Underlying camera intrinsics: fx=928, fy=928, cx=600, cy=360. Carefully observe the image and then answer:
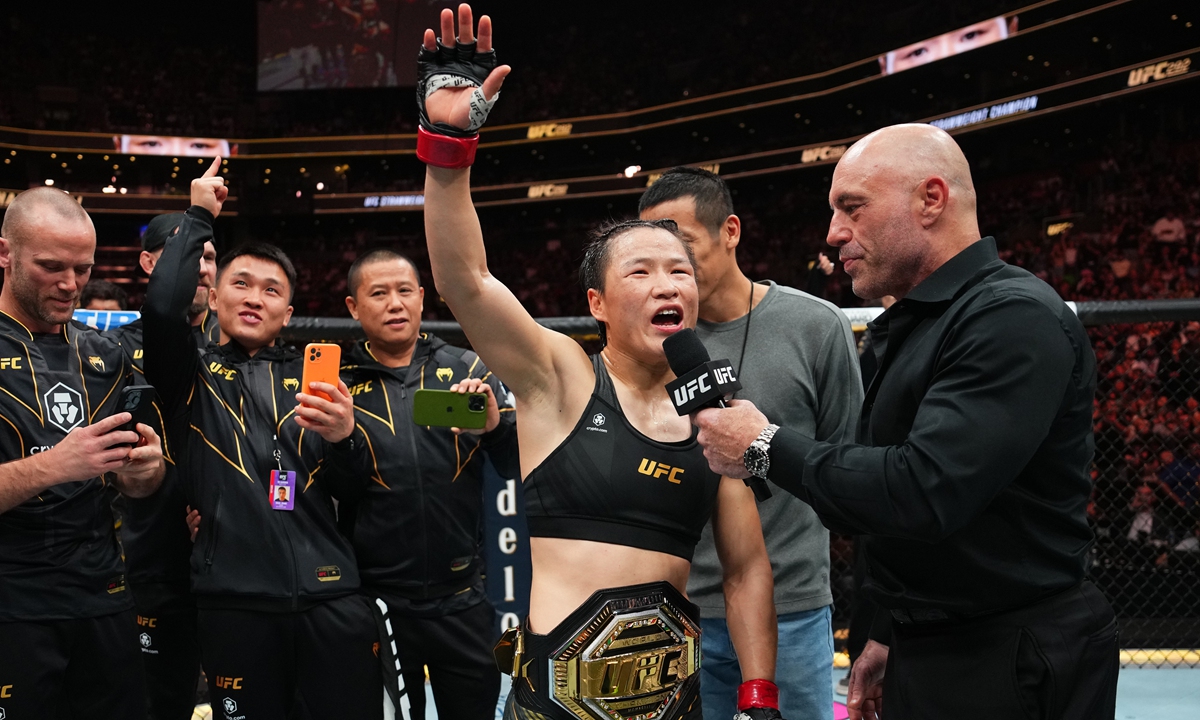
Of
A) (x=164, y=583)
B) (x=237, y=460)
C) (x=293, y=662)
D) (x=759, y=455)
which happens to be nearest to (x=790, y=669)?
(x=759, y=455)

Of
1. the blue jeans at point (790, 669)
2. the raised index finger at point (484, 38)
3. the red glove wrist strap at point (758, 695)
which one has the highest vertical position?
the raised index finger at point (484, 38)

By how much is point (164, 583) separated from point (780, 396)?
2.01m

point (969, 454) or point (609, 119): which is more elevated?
point (609, 119)

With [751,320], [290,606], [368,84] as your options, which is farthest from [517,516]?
[368,84]

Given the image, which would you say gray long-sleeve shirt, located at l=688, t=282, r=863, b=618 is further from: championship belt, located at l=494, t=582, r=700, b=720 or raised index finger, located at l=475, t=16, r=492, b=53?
raised index finger, located at l=475, t=16, r=492, b=53

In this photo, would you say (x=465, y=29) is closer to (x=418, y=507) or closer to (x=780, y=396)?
(x=780, y=396)

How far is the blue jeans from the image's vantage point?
2379 mm

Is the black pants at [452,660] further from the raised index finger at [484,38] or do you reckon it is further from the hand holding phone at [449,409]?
the raised index finger at [484,38]

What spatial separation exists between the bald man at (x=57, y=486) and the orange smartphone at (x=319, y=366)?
420 millimetres

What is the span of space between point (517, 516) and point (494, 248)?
18.8 meters

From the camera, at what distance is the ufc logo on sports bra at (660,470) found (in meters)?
1.86

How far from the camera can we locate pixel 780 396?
8.04ft

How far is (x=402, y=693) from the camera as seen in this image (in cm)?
284

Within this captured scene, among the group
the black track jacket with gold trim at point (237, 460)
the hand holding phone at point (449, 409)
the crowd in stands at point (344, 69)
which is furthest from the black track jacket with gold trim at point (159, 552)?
the crowd in stands at point (344, 69)
